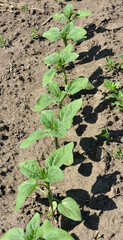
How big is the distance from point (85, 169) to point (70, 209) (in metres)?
0.56

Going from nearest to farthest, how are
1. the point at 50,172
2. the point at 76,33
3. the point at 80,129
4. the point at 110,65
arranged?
the point at 50,172 → the point at 80,129 → the point at 110,65 → the point at 76,33

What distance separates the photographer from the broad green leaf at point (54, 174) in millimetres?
2458

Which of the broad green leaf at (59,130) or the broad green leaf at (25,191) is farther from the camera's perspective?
the broad green leaf at (59,130)

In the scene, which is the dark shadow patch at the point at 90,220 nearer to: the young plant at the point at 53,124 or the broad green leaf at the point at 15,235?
the broad green leaf at the point at 15,235

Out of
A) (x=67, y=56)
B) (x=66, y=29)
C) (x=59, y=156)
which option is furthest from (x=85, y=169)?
(x=66, y=29)

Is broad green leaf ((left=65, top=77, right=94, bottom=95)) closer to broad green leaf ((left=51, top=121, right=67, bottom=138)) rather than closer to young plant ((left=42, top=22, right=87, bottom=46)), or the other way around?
broad green leaf ((left=51, top=121, right=67, bottom=138))

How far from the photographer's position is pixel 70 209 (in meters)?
2.61

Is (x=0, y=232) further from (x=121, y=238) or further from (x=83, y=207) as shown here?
(x=121, y=238)

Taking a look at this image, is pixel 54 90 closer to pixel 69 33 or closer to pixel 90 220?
pixel 69 33

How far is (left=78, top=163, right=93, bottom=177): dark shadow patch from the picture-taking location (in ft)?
9.96

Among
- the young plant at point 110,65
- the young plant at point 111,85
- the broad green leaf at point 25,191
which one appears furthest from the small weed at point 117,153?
the young plant at point 110,65

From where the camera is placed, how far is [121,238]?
2.57 metres

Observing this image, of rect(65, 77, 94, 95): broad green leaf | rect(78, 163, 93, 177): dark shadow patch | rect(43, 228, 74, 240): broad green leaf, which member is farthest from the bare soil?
rect(43, 228, 74, 240): broad green leaf

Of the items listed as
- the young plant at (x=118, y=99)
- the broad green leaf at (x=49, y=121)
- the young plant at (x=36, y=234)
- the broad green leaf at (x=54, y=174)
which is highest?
the broad green leaf at (x=49, y=121)
